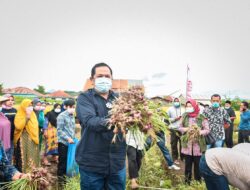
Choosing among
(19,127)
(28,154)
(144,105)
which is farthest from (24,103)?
(144,105)

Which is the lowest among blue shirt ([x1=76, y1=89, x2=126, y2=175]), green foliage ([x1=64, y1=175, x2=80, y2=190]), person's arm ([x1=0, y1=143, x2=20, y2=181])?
green foliage ([x1=64, y1=175, x2=80, y2=190])

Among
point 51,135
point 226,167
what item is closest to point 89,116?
point 226,167

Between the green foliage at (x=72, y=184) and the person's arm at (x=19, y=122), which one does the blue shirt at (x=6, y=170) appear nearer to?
the green foliage at (x=72, y=184)

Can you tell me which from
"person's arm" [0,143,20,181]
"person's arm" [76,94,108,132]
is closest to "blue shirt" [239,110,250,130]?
"person's arm" [76,94,108,132]

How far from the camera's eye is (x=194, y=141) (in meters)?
4.72

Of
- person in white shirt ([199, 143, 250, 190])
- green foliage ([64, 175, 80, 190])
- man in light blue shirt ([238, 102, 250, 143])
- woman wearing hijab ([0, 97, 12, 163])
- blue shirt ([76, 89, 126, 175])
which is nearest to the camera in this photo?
person in white shirt ([199, 143, 250, 190])

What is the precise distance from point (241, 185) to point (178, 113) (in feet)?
15.0

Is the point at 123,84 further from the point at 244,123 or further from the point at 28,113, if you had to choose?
the point at 244,123

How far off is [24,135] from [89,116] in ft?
10.6

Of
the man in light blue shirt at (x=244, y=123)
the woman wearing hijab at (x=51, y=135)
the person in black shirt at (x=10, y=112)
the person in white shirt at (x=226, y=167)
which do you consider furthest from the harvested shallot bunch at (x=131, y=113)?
the man in light blue shirt at (x=244, y=123)

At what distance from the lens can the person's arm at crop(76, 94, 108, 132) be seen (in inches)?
86.8

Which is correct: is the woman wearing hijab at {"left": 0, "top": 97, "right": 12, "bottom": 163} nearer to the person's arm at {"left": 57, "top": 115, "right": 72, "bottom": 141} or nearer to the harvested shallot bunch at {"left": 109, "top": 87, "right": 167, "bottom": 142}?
the person's arm at {"left": 57, "top": 115, "right": 72, "bottom": 141}

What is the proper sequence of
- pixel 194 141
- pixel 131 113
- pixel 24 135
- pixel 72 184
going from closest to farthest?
pixel 131 113 → pixel 72 184 → pixel 194 141 → pixel 24 135

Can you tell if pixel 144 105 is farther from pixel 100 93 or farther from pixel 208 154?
pixel 208 154
